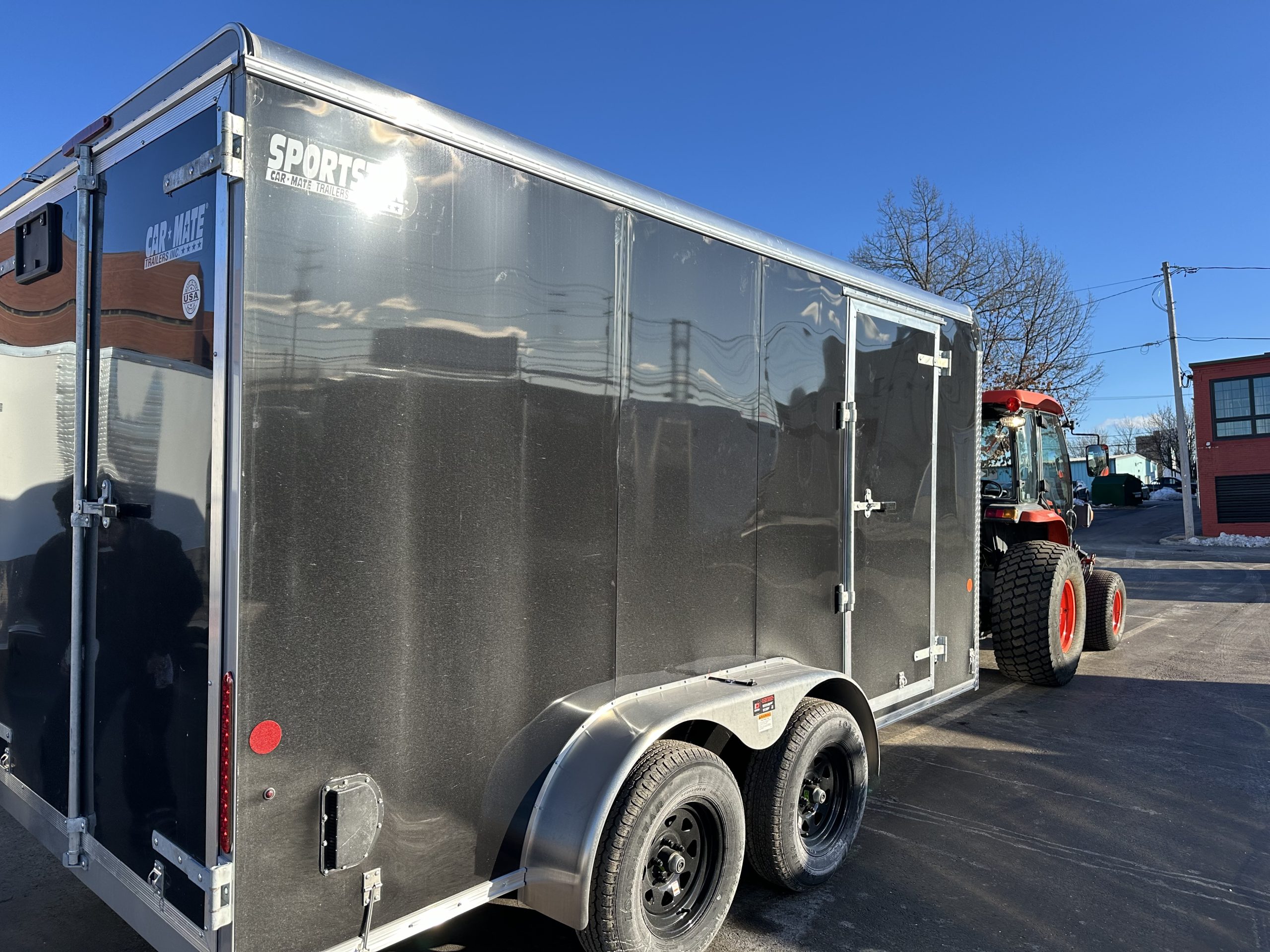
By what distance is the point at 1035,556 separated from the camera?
7.34 metres

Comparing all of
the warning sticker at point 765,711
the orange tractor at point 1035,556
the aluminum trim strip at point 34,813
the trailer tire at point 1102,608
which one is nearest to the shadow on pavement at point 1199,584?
the trailer tire at point 1102,608

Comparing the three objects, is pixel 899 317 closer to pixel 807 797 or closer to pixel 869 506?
pixel 869 506

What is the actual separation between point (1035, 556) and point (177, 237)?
6.97 m

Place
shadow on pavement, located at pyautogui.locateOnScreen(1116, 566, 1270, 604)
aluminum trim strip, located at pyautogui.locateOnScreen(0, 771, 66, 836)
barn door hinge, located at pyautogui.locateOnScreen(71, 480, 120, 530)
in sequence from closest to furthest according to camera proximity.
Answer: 1. barn door hinge, located at pyautogui.locateOnScreen(71, 480, 120, 530)
2. aluminum trim strip, located at pyautogui.locateOnScreen(0, 771, 66, 836)
3. shadow on pavement, located at pyautogui.locateOnScreen(1116, 566, 1270, 604)

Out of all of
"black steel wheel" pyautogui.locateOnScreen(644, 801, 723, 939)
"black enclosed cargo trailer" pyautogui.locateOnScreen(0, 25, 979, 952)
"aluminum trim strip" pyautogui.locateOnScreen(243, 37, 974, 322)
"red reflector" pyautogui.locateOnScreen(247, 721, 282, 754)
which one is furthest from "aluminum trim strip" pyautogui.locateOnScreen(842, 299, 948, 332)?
"red reflector" pyautogui.locateOnScreen(247, 721, 282, 754)

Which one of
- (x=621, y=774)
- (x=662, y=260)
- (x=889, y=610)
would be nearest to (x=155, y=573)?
(x=621, y=774)

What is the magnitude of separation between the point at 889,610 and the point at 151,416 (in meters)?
3.60

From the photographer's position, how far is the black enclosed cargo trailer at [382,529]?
86.8 inches

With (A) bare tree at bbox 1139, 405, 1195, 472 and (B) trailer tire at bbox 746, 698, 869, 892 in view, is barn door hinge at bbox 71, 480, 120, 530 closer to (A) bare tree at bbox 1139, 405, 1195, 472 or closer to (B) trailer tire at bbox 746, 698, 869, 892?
(B) trailer tire at bbox 746, 698, 869, 892

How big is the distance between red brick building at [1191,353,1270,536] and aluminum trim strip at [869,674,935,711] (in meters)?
25.2

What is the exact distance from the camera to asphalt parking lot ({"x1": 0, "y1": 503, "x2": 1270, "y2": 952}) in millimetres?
3410

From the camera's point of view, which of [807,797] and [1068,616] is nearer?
[807,797]

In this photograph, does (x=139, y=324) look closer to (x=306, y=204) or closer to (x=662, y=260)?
(x=306, y=204)

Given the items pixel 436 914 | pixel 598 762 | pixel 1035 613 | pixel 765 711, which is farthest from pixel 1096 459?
pixel 436 914
